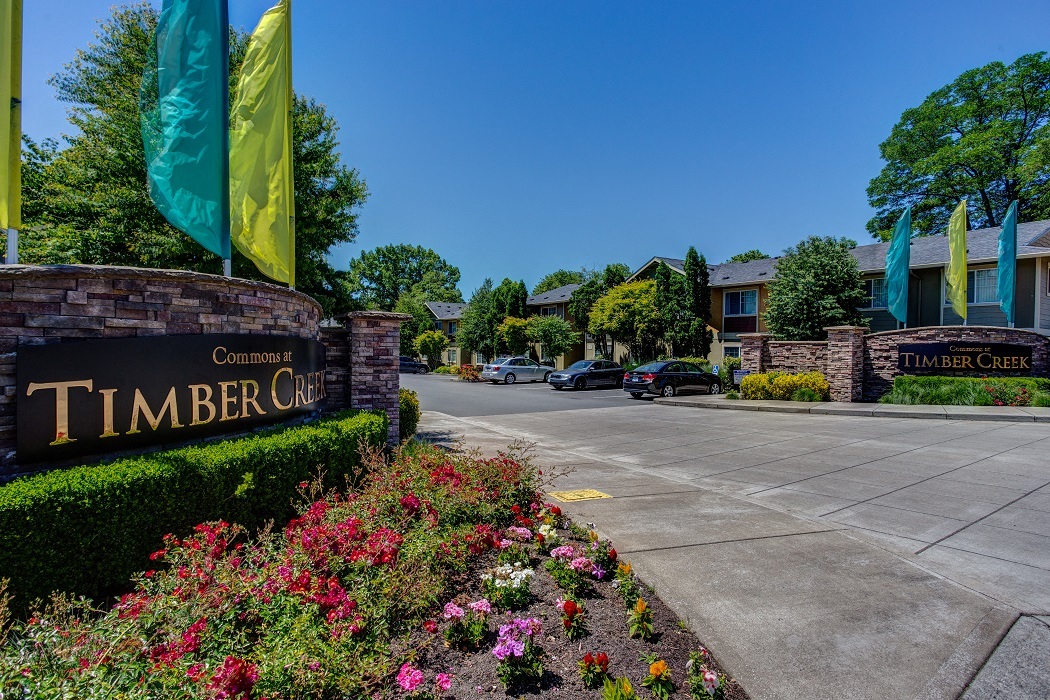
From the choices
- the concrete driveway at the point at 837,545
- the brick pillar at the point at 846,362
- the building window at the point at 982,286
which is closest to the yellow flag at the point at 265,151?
the concrete driveway at the point at 837,545

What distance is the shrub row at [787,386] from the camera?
1759 centimetres

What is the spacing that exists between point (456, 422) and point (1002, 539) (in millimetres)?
11637

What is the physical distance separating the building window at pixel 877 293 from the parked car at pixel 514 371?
17.3 meters

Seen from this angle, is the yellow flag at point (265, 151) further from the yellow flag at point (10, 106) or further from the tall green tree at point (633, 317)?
the tall green tree at point (633, 317)

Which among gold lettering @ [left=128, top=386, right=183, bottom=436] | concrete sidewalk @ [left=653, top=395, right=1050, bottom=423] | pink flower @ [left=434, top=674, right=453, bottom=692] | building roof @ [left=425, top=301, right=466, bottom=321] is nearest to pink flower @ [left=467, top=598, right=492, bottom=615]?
pink flower @ [left=434, top=674, right=453, bottom=692]

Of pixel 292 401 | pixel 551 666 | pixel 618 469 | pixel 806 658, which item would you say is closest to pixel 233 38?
pixel 292 401

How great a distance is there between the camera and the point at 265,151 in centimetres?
651

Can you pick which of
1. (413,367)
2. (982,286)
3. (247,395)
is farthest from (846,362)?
(413,367)

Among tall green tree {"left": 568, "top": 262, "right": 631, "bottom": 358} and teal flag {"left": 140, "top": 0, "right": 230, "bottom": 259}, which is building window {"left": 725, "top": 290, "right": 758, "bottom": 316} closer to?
tall green tree {"left": 568, "top": 262, "right": 631, "bottom": 358}

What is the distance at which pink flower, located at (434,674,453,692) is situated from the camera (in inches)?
103

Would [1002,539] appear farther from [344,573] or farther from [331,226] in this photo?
[331,226]

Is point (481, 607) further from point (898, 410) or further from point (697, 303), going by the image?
point (697, 303)

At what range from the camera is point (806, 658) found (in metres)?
3.04

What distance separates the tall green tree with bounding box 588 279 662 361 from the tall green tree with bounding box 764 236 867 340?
778cm
